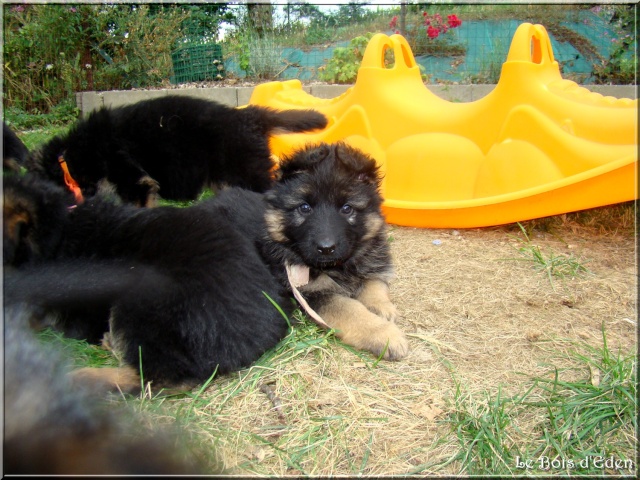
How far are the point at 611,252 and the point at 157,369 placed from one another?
3191 mm

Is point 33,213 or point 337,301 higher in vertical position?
point 33,213

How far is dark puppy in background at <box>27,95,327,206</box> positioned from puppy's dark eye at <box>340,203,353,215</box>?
4.70 feet

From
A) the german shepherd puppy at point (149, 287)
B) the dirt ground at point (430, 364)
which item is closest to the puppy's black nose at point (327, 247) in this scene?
the german shepherd puppy at point (149, 287)

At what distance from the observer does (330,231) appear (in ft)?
9.11

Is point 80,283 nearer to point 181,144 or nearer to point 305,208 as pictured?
point 305,208

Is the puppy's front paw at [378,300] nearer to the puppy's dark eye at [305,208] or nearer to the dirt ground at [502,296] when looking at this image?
the dirt ground at [502,296]

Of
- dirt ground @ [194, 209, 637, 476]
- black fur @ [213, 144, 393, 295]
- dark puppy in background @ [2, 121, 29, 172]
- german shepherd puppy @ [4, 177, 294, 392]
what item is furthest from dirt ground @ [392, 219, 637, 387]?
dark puppy in background @ [2, 121, 29, 172]

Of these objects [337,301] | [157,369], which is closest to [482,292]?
[337,301]

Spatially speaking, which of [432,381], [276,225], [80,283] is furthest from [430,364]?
[80,283]

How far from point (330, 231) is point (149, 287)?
41.0 inches

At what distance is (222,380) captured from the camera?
222cm

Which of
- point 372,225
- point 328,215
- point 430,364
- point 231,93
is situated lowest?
point 430,364

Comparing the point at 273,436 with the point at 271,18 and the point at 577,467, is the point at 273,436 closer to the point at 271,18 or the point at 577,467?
the point at 577,467

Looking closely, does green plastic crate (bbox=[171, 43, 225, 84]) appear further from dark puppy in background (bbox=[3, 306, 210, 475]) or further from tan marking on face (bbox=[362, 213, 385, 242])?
dark puppy in background (bbox=[3, 306, 210, 475])
